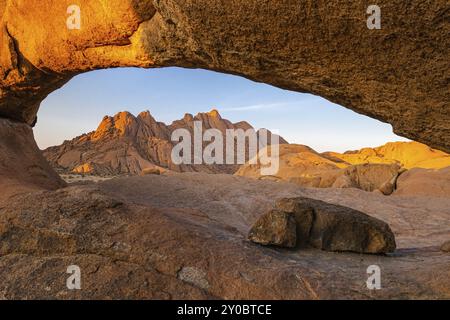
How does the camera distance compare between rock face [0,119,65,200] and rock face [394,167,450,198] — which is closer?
rock face [0,119,65,200]

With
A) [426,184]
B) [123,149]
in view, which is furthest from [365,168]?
[123,149]

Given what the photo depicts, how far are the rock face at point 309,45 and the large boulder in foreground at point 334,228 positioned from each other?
1.78 metres

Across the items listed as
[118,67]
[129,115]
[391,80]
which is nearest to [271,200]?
[118,67]

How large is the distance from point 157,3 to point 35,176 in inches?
271

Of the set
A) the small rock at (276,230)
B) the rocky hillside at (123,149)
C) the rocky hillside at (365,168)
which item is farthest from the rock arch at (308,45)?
the rocky hillside at (123,149)

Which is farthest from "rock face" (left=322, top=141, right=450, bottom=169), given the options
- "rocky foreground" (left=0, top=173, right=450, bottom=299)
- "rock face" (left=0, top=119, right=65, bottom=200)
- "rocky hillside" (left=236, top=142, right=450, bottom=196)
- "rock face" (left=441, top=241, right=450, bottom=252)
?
"rock face" (left=0, top=119, right=65, bottom=200)

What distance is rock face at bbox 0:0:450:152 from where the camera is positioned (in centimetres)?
370

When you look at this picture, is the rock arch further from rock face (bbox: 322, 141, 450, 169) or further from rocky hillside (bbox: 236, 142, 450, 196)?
rock face (bbox: 322, 141, 450, 169)

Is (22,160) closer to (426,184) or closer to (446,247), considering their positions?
(446,247)

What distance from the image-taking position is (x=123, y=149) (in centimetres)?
6788

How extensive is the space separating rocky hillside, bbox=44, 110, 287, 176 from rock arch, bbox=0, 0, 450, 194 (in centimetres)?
5102

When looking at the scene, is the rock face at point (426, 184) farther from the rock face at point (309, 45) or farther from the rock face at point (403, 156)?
the rock face at point (309, 45)

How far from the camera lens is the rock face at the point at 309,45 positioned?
370 centimetres

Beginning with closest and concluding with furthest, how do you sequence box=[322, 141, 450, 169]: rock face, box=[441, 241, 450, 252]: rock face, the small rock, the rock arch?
the rock arch, the small rock, box=[441, 241, 450, 252]: rock face, box=[322, 141, 450, 169]: rock face
